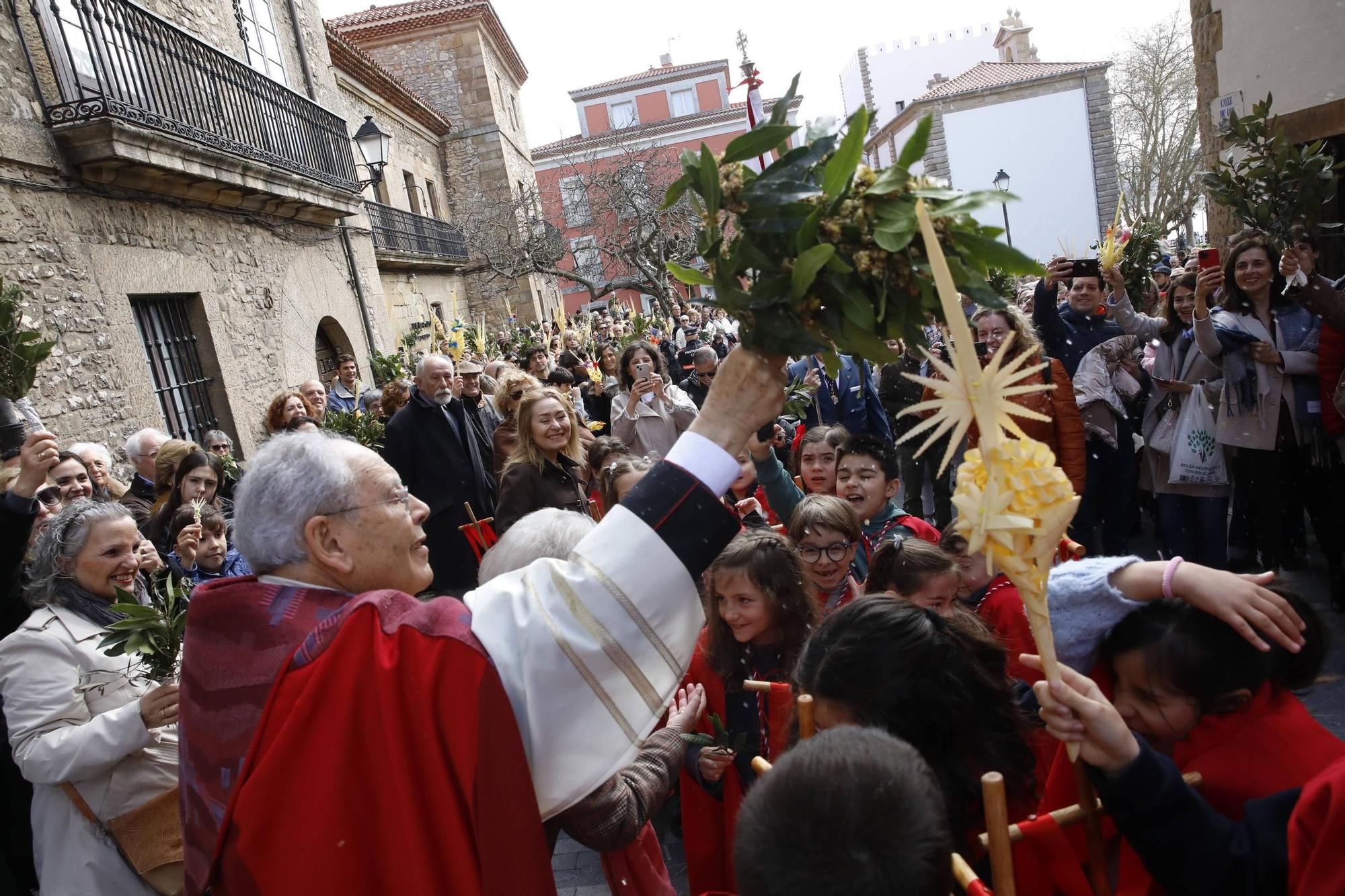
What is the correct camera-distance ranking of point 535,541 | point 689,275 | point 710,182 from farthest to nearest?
point 535,541, point 689,275, point 710,182

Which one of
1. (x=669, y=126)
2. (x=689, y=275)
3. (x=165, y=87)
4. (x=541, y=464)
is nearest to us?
(x=689, y=275)

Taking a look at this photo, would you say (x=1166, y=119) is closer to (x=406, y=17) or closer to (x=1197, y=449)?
(x=406, y=17)

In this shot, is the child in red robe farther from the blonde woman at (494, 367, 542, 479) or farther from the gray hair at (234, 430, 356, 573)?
the blonde woman at (494, 367, 542, 479)

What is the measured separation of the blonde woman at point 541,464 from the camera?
4.70 meters

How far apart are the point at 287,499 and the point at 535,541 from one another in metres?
0.71

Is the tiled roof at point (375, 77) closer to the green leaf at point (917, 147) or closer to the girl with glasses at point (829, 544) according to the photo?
the girl with glasses at point (829, 544)

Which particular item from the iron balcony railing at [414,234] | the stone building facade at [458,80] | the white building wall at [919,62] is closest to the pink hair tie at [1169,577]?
the iron balcony railing at [414,234]

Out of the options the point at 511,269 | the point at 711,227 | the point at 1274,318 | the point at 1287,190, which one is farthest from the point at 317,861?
the point at 511,269

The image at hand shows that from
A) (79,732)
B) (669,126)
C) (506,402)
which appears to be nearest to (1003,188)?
(506,402)

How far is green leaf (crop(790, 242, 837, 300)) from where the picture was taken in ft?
4.22

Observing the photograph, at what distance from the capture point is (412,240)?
59.6 ft

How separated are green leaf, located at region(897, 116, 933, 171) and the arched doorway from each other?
11899 millimetres

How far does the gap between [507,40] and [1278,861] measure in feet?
98.7

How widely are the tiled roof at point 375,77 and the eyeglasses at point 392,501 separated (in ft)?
48.6
